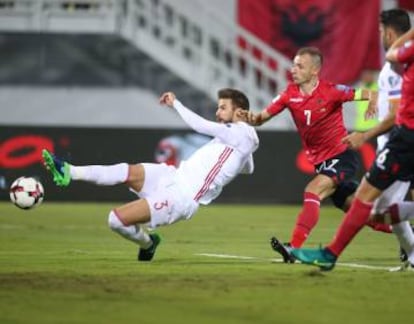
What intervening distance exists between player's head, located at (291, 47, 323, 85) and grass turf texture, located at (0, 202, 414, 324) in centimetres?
175

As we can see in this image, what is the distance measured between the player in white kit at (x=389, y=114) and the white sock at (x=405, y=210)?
49mm

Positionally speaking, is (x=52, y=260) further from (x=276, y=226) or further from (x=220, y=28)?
(x=220, y=28)

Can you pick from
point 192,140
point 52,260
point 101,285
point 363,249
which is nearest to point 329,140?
point 363,249

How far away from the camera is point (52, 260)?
394 inches

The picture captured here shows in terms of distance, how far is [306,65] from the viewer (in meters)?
10.7

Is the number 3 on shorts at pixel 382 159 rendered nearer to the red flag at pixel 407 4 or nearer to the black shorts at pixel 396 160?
the black shorts at pixel 396 160

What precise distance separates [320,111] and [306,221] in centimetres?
119

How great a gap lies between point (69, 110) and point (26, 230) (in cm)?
1180

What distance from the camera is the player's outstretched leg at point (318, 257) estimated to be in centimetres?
863

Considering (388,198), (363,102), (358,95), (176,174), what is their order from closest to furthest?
(388,198)
(176,174)
(358,95)
(363,102)

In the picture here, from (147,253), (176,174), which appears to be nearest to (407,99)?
(176,174)

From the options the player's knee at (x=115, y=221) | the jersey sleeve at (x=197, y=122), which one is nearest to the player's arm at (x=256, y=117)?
the jersey sleeve at (x=197, y=122)

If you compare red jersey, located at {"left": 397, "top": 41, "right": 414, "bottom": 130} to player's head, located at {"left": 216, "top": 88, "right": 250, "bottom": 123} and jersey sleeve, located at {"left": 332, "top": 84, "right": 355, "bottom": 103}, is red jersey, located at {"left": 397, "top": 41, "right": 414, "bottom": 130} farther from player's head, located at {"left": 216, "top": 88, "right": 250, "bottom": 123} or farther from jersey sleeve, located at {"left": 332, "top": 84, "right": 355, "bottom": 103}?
jersey sleeve, located at {"left": 332, "top": 84, "right": 355, "bottom": 103}

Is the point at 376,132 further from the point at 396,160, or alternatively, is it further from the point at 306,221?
the point at 306,221
